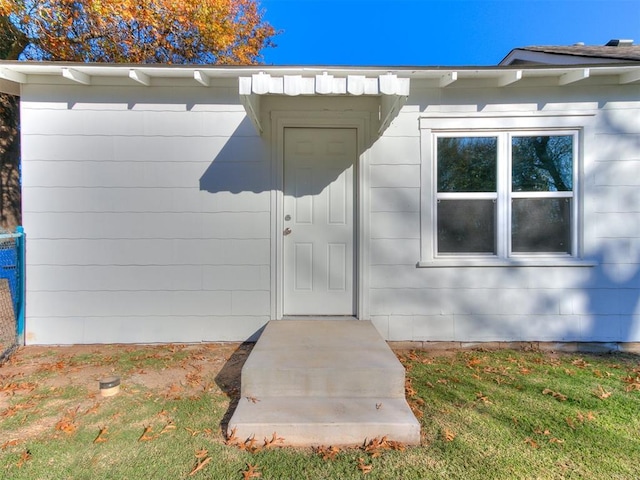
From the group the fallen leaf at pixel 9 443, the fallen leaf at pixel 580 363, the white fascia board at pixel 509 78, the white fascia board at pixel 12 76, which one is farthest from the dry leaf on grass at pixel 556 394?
the white fascia board at pixel 12 76

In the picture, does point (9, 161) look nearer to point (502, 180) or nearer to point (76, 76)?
point (76, 76)

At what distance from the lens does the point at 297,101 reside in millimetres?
3771

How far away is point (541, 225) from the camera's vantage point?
12.6 ft

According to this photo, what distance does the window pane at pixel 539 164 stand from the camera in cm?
381

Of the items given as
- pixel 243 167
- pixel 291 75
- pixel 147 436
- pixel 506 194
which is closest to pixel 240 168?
pixel 243 167

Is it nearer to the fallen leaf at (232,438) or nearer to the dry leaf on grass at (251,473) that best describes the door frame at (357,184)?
the fallen leaf at (232,438)

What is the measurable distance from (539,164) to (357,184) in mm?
2036

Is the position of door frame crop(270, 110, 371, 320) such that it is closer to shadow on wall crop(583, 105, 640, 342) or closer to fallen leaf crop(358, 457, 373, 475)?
fallen leaf crop(358, 457, 373, 475)

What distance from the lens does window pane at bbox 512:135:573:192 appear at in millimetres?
3812

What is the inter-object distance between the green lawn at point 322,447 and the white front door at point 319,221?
100cm

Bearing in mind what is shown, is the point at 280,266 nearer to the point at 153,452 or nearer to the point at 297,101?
the point at 297,101

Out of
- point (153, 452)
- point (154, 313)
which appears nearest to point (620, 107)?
point (153, 452)

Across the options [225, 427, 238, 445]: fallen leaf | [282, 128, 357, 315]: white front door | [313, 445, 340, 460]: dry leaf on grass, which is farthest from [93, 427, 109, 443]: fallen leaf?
[282, 128, 357, 315]: white front door

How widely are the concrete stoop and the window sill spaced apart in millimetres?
1193
